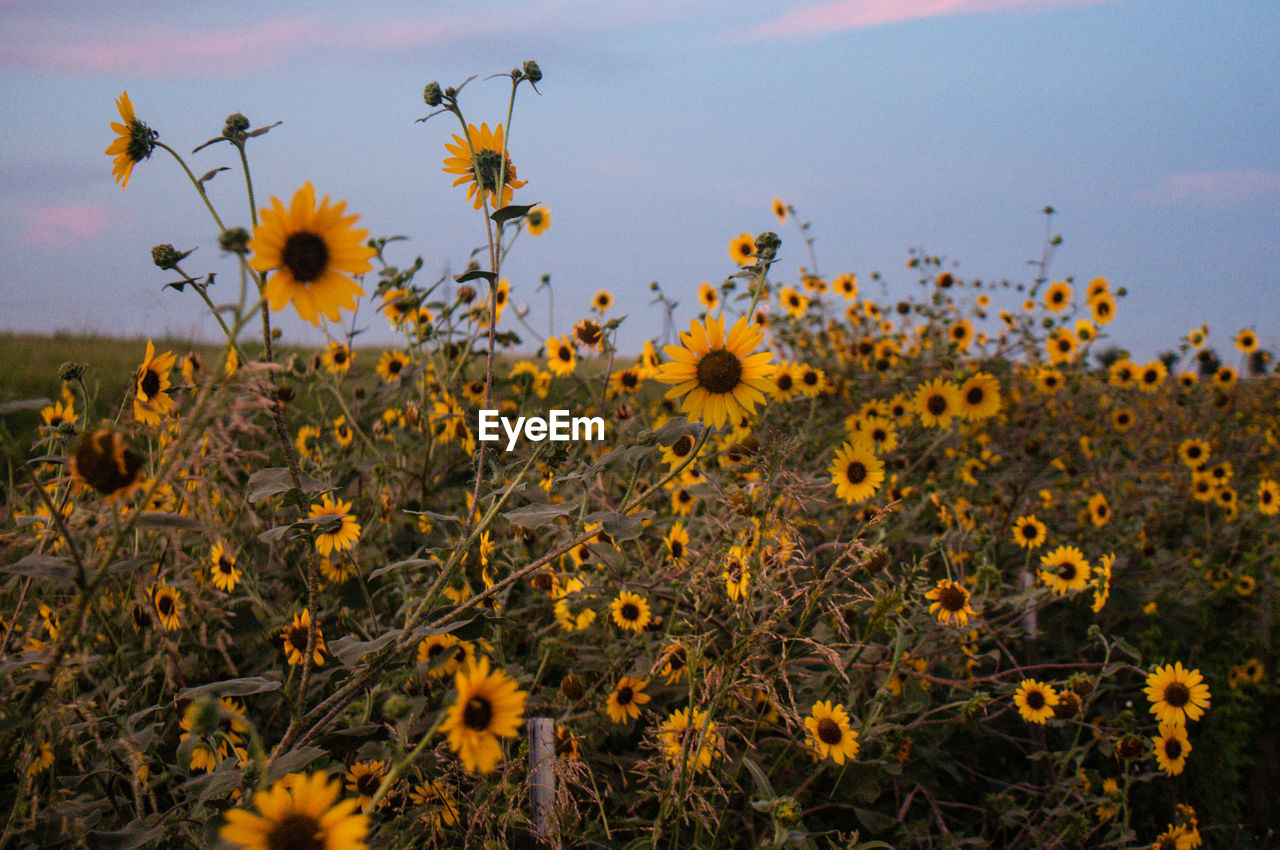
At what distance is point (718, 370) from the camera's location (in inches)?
62.5

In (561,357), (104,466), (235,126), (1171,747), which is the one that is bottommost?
(1171,747)

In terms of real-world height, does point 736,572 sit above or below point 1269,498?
below

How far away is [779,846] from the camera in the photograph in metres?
1.21

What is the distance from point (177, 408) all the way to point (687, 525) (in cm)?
191

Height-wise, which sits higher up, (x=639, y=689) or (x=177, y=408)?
(x=177, y=408)

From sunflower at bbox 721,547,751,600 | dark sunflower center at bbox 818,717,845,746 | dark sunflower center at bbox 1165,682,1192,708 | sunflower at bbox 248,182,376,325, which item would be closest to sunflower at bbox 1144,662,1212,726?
dark sunflower center at bbox 1165,682,1192,708

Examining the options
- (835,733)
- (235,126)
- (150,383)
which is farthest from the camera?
(835,733)

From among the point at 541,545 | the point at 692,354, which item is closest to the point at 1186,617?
the point at 541,545

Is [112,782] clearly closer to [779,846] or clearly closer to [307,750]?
[307,750]

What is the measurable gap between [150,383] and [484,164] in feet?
2.29

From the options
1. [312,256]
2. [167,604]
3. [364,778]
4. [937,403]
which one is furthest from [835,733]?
[937,403]

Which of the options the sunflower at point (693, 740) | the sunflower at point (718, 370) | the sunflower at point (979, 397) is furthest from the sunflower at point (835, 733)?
the sunflower at point (979, 397)

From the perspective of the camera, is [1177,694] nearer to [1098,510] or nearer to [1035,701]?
[1035,701]

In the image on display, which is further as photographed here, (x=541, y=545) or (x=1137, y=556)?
(x=1137, y=556)
